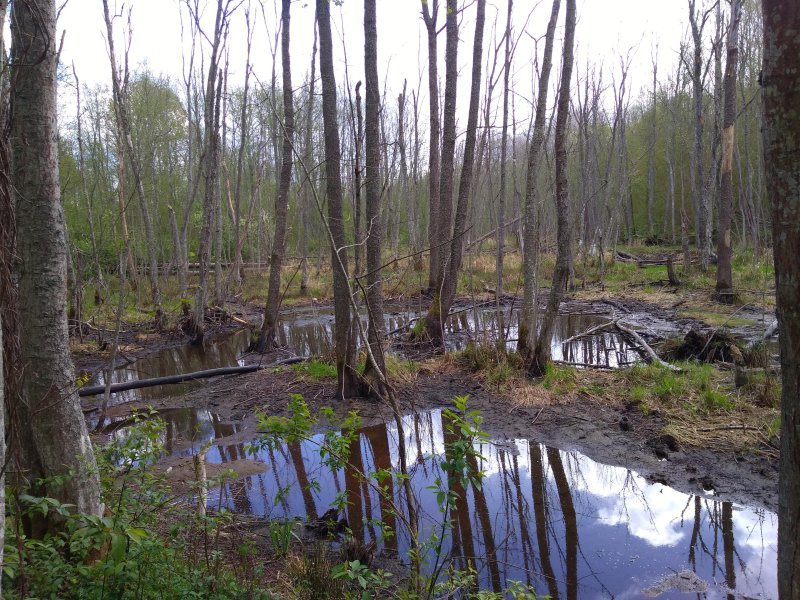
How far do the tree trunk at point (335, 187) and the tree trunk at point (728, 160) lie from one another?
10.6 meters

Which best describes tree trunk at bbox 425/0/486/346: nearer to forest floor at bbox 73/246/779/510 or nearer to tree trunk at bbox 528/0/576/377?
forest floor at bbox 73/246/779/510

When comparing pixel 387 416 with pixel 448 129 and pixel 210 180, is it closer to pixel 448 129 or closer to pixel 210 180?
pixel 448 129

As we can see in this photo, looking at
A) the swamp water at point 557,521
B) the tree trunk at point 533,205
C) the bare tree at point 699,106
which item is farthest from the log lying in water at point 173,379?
the bare tree at point 699,106

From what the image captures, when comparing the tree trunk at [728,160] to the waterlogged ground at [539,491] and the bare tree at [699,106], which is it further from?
the waterlogged ground at [539,491]

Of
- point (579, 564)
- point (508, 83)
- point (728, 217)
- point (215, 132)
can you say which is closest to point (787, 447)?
point (579, 564)

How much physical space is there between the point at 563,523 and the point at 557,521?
53 millimetres

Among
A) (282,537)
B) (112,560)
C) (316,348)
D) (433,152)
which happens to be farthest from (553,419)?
(433,152)

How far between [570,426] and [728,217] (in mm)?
10238

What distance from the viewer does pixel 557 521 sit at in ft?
15.0

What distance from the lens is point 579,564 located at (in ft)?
13.0

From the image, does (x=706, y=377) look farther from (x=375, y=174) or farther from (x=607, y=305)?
(x=607, y=305)

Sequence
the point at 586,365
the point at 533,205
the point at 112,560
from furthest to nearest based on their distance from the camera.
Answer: the point at 586,365 → the point at 533,205 → the point at 112,560

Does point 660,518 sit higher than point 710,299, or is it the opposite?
point 710,299

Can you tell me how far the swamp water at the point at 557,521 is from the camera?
3.76m
